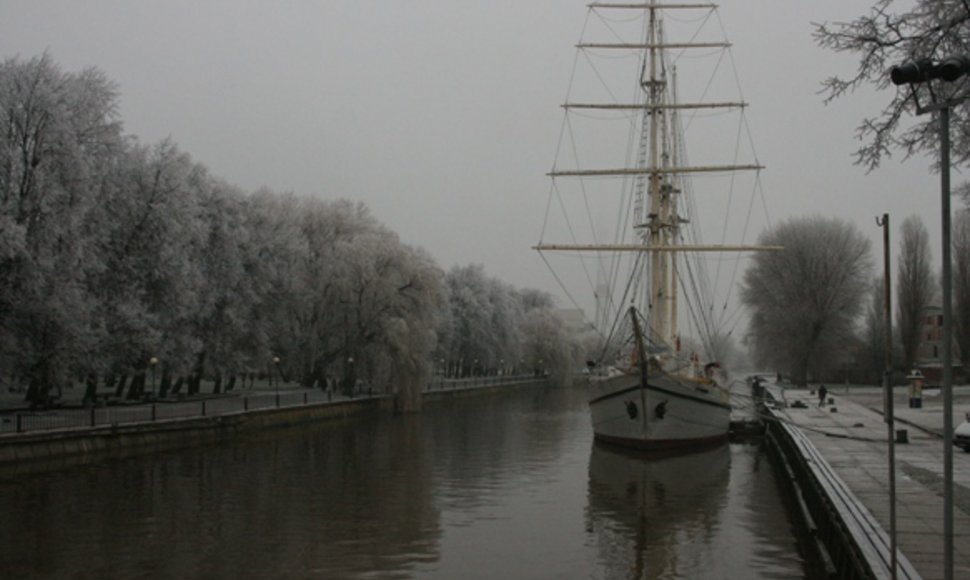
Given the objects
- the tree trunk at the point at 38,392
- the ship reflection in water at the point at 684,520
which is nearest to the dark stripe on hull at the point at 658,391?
the ship reflection in water at the point at 684,520

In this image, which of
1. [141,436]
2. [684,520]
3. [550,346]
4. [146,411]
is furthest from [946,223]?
[550,346]

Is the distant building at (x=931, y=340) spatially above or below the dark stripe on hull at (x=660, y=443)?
above

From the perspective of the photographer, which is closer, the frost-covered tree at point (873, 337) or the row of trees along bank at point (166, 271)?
the row of trees along bank at point (166, 271)

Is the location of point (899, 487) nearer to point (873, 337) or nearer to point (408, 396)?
point (408, 396)

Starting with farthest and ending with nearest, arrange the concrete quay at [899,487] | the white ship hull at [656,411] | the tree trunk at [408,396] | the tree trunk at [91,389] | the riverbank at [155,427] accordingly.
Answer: the tree trunk at [408,396] → the tree trunk at [91,389] → the white ship hull at [656,411] → the riverbank at [155,427] → the concrete quay at [899,487]

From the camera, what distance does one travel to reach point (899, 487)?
18719 mm

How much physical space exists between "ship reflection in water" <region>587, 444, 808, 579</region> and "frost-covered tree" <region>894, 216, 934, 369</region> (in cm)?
4241

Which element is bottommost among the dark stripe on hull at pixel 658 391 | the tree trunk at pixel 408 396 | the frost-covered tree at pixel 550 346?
the tree trunk at pixel 408 396

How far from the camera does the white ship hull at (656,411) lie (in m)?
35.5

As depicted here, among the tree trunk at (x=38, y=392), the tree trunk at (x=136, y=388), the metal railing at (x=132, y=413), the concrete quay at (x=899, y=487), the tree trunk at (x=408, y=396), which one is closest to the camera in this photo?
the concrete quay at (x=899, y=487)

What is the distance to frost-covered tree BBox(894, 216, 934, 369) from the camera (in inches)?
2790

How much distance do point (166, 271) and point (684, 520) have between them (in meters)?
25.2

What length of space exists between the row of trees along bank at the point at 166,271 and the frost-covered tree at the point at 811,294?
30.6m

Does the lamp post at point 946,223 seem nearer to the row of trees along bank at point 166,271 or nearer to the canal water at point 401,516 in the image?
the canal water at point 401,516
